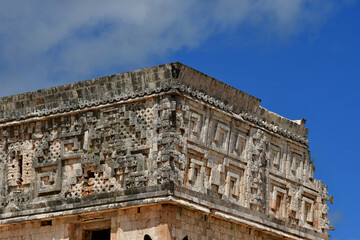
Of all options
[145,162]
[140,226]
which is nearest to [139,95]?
[145,162]

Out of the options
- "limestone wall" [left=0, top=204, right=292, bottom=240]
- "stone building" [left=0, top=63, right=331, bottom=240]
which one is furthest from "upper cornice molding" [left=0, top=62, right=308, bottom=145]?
"limestone wall" [left=0, top=204, right=292, bottom=240]

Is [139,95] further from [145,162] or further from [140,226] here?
[140,226]

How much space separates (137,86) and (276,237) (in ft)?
19.6

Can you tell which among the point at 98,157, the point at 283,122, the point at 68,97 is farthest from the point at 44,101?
the point at 283,122

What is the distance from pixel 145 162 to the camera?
24.9 meters

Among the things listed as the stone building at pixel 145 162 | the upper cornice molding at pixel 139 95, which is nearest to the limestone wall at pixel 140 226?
the stone building at pixel 145 162

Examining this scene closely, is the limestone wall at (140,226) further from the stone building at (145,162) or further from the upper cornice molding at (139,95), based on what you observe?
the upper cornice molding at (139,95)

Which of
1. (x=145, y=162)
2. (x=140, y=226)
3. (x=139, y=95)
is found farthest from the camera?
(x=139, y=95)

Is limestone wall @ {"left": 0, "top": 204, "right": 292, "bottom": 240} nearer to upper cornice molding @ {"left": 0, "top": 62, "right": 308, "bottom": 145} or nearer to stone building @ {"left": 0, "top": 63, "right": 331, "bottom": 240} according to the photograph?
stone building @ {"left": 0, "top": 63, "right": 331, "bottom": 240}

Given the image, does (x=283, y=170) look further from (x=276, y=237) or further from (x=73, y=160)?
(x=73, y=160)

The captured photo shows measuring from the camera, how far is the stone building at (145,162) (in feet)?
80.9

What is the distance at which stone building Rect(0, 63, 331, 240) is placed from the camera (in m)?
24.7

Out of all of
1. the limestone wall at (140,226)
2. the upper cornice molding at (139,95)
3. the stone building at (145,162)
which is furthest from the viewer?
the upper cornice molding at (139,95)

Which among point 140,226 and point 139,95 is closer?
point 140,226
